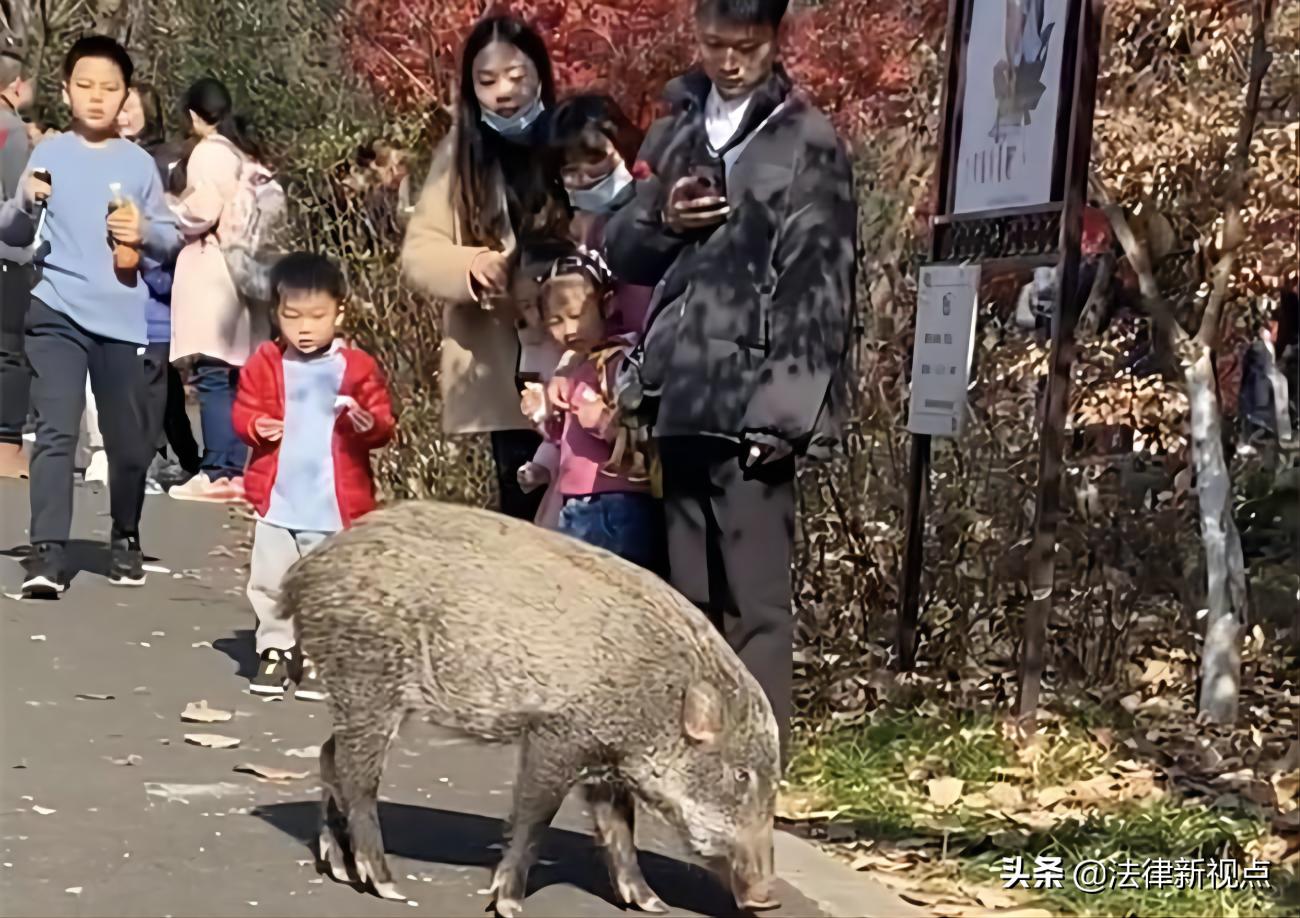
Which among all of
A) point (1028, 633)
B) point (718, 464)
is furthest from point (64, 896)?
point (1028, 633)

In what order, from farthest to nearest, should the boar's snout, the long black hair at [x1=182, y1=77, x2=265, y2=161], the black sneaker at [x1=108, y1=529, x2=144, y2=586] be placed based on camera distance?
the long black hair at [x1=182, y1=77, x2=265, y2=161] < the black sneaker at [x1=108, y1=529, x2=144, y2=586] < the boar's snout

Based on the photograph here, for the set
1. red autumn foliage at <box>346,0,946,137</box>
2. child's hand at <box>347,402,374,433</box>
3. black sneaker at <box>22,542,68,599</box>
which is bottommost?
black sneaker at <box>22,542,68,599</box>

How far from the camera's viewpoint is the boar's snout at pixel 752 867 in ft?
16.4

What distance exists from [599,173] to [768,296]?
40.3 inches

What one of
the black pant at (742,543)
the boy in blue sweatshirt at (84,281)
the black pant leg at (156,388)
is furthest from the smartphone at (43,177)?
the black pant at (742,543)

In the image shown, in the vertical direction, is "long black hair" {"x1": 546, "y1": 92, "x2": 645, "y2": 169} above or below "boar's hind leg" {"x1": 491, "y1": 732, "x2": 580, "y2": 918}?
above

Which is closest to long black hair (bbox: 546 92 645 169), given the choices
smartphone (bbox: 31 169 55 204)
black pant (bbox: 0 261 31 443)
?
smartphone (bbox: 31 169 55 204)

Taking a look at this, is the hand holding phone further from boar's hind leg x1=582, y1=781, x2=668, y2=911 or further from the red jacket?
the red jacket

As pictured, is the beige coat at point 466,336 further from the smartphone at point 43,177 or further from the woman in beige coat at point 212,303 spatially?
the woman in beige coat at point 212,303

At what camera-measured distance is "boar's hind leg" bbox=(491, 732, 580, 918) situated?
195 inches

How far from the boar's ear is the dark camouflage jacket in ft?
3.73

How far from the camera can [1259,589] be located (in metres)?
8.55

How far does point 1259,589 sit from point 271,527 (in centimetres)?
371

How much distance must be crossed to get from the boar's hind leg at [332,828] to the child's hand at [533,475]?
1.59 metres
